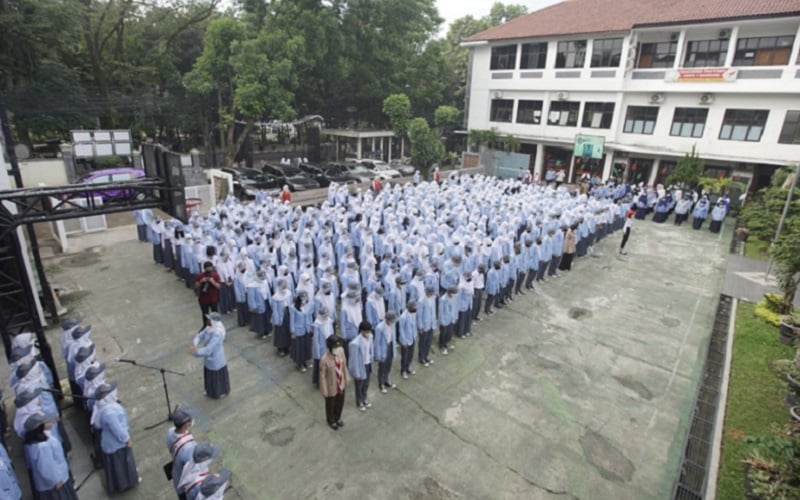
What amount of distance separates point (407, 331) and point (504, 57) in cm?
2393

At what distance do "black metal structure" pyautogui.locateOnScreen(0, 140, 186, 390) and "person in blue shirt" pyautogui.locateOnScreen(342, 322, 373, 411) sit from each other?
12.1 feet

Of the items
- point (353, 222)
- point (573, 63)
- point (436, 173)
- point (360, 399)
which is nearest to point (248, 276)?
point (360, 399)

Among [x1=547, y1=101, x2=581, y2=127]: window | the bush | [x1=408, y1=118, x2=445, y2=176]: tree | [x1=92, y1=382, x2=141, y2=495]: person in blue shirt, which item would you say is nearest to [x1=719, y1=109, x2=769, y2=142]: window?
[x1=547, y1=101, x2=581, y2=127]: window

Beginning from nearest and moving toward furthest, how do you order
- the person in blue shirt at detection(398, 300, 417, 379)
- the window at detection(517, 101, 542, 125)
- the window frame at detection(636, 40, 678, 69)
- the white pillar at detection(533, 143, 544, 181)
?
the person in blue shirt at detection(398, 300, 417, 379)
the window frame at detection(636, 40, 678, 69)
the window at detection(517, 101, 542, 125)
the white pillar at detection(533, 143, 544, 181)

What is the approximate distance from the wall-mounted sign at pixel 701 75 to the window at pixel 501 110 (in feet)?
27.2

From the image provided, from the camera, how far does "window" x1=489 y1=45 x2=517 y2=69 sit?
25.8 meters

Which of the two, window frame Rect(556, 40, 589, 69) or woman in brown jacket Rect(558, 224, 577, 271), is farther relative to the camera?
window frame Rect(556, 40, 589, 69)

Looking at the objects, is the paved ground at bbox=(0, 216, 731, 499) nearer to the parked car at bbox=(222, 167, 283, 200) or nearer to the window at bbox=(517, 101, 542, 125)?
the parked car at bbox=(222, 167, 283, 200)

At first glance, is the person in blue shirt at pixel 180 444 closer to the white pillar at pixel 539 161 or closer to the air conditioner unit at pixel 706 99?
the air conditioner unit at pixel 706 99

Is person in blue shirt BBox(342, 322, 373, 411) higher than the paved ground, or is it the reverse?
person in blue shirt BBox(342, 322, 373, 411)

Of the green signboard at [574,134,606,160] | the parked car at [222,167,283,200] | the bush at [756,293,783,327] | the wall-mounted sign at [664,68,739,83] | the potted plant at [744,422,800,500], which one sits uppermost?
the wall-mounted sign at [664,68,739,83]

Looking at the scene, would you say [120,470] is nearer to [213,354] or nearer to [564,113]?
[213,354]

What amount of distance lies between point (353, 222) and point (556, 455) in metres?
8.30

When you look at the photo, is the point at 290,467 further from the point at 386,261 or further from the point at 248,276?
the point at 386,261
